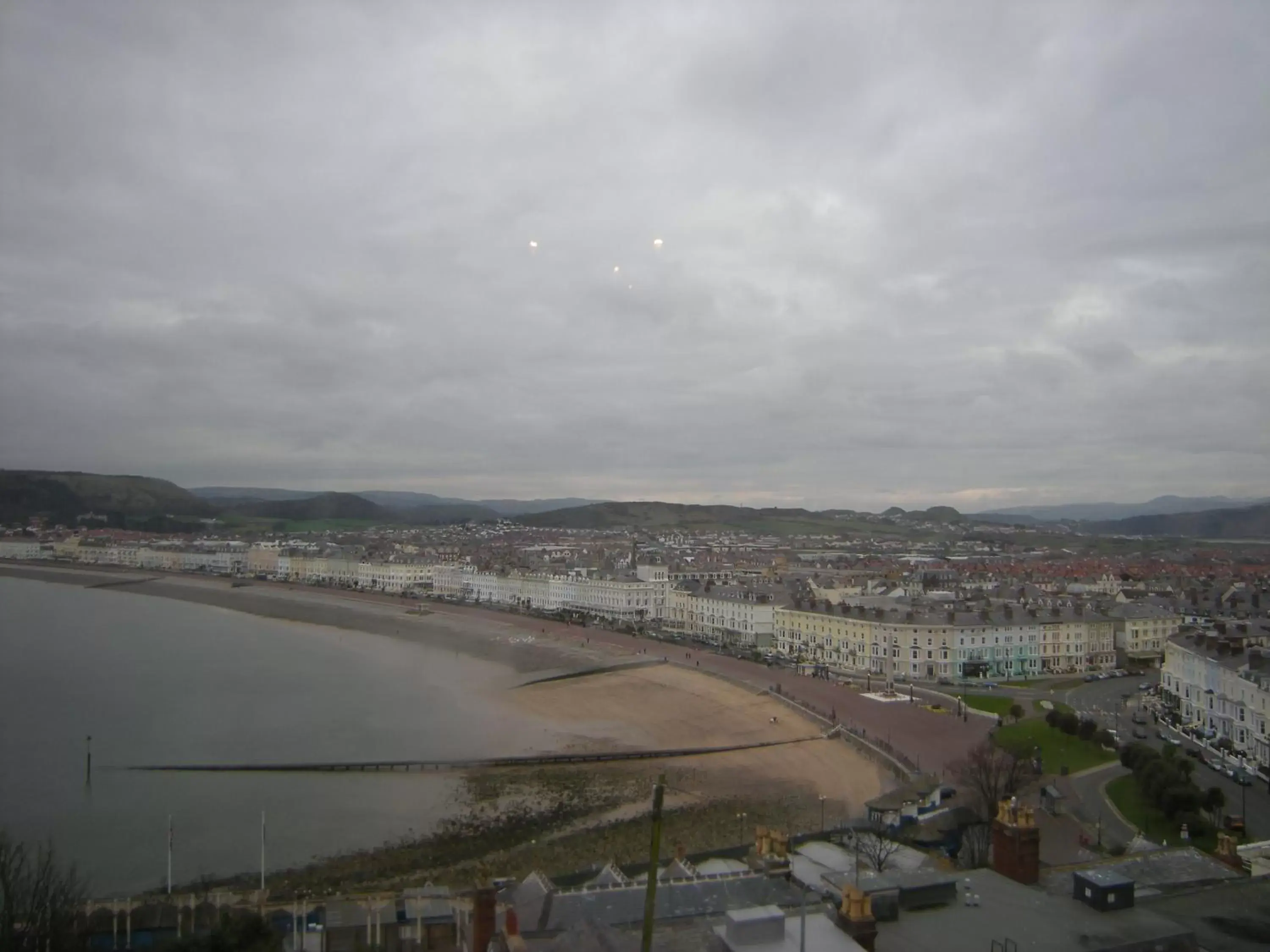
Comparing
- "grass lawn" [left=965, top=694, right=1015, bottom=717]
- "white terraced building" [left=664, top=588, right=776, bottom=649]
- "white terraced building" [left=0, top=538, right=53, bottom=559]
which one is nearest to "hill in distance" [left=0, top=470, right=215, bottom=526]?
"white terraced building" [left=0, top=538, right=53, bottom=559]

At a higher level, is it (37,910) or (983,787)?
(37,910)

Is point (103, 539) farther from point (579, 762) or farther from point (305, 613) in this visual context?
point (579, 762)

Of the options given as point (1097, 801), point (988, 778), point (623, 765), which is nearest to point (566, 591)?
point (623, 765)

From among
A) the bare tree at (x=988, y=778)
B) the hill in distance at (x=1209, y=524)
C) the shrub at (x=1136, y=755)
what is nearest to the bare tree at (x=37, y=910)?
the bare tree at (x=988, y=778)

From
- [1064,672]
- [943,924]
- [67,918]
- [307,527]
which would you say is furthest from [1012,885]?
[307,527]

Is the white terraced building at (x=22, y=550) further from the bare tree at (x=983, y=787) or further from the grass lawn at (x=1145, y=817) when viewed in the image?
the grass lawn at (x=1145, y=817)

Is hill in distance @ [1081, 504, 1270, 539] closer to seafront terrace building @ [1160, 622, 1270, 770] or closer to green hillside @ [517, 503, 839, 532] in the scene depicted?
seafront terrace building @ [1160, 622, 1270, 770]

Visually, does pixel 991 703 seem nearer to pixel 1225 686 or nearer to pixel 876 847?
pixel 1225 686
